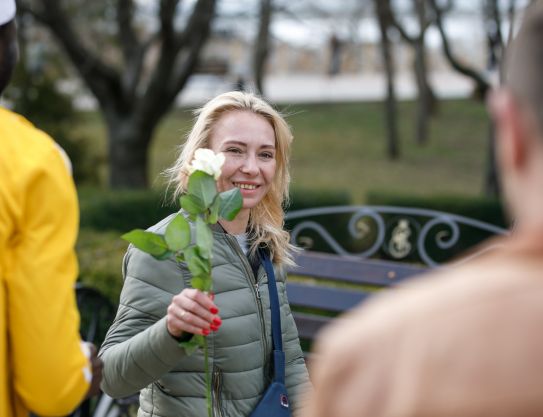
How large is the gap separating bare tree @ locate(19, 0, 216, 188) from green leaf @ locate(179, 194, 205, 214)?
9938 mm

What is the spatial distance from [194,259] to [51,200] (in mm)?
596

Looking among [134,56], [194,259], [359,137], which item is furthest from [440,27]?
[359,137]

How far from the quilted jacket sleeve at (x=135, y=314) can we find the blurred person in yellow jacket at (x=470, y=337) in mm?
1507

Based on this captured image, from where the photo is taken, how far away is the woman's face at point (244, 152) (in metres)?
2.87

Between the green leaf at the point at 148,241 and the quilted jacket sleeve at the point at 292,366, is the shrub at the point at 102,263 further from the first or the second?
the green leaf at the point at 148,241

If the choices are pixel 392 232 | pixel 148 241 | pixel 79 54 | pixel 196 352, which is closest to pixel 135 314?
pixel 196 352

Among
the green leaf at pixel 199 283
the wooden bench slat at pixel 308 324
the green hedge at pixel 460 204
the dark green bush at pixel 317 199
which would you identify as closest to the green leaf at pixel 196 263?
the green leaf at pixel 199 283

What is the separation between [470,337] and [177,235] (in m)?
1.48

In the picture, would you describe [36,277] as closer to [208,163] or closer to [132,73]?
[208,163]

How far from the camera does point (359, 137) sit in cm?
2603

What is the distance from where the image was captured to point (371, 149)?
24.1 meters

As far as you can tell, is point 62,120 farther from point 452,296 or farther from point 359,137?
point 452,296

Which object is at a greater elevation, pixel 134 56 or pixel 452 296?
pixel 452 296

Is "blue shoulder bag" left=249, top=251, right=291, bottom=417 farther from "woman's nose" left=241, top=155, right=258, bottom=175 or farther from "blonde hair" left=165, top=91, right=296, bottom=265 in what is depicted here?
"woman's nose" left=241, top=155, right=258, bottom=175
